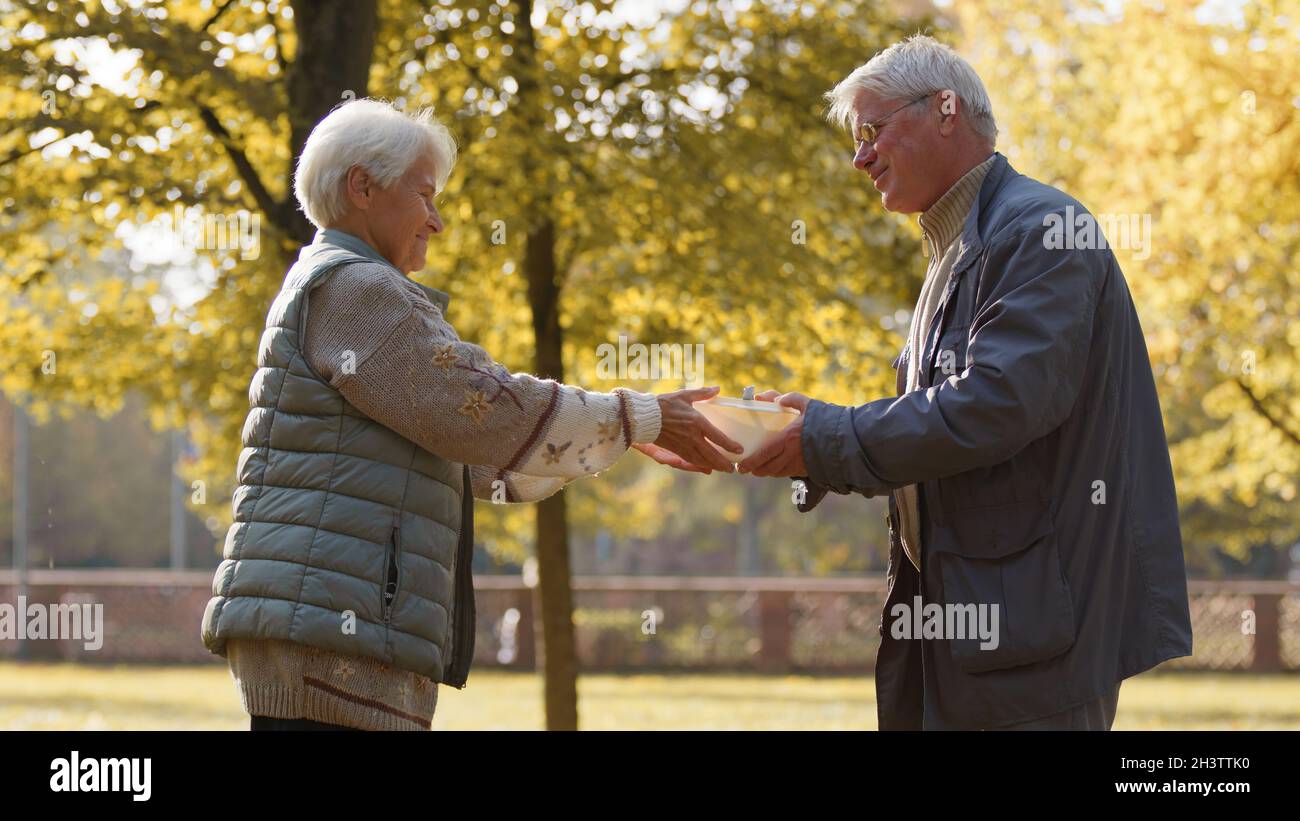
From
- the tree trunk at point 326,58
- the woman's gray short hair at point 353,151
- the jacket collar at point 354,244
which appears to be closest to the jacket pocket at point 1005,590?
the jacket collar at point 354,244

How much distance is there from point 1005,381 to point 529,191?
5.79m

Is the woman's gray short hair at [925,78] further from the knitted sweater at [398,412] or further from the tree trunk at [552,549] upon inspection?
the tree trunk at [552,549]

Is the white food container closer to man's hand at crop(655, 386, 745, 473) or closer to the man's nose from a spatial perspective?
man's hand at crop(655, 386, 745, 473)

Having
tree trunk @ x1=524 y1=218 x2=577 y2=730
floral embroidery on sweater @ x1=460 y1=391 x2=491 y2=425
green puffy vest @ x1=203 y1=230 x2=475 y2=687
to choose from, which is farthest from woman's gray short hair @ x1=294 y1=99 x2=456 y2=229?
tree trunk @ x1=524 y1=218 x2=577 y2=730

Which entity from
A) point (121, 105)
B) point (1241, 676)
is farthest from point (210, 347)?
point (1241, 676)

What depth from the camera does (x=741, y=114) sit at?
9695 millimetres

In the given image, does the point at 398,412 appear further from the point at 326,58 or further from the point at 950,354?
the point at 326,58

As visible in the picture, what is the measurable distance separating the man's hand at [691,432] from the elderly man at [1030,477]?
0.41 m

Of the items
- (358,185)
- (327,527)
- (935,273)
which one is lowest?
(327,527)

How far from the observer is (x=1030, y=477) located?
311 centimetres

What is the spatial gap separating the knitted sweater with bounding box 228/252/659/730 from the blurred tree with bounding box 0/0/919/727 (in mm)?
4460

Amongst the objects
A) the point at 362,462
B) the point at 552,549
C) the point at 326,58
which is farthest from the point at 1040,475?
the point at 552,549

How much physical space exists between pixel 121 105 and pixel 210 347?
7.86ft
